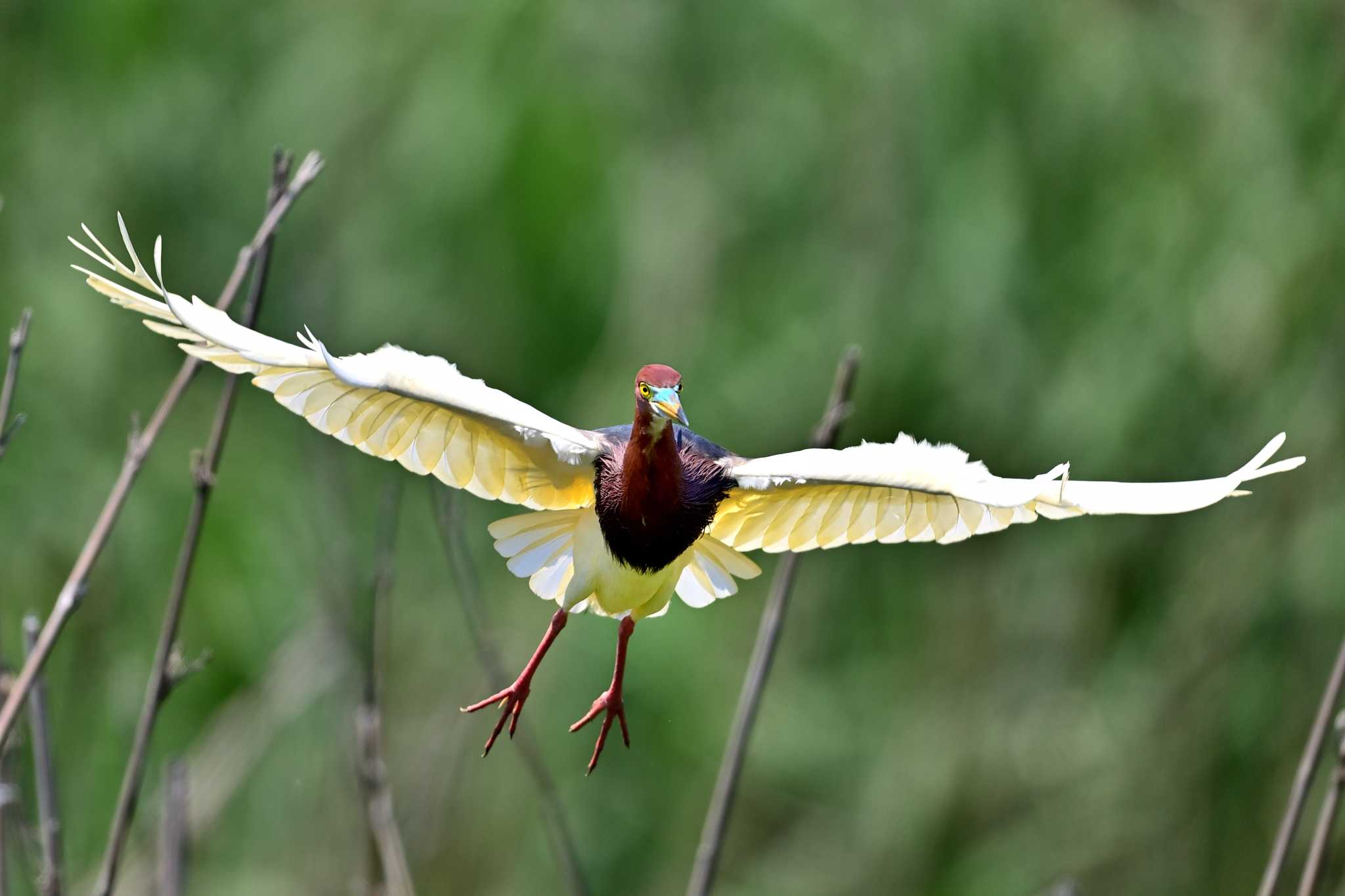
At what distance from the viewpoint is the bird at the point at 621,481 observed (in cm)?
248

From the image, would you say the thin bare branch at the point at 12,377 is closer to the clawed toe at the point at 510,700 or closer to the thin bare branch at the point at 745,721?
the clawed toe at the point at 510,700

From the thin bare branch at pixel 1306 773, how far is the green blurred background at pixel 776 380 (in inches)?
110

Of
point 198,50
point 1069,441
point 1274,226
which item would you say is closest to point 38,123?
point 198,50

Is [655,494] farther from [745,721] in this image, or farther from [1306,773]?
[1306,773]

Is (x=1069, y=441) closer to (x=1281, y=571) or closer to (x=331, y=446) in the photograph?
(x=1281, y=571)

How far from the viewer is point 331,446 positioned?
441cm

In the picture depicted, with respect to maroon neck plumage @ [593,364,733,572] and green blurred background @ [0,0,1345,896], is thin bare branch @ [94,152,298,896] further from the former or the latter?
green blurred background @ [0,0,1345,896]

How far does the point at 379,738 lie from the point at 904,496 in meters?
1.18

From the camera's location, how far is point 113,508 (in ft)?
Answer: 8.65

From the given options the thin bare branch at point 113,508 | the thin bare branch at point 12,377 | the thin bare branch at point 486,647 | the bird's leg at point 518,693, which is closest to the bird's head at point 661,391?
the bird's leg at point 518,693

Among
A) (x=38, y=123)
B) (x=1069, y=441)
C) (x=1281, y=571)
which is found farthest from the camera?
(x=38, y=123)

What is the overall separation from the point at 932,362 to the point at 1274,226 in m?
1.66

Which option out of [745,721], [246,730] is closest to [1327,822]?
[745,721]

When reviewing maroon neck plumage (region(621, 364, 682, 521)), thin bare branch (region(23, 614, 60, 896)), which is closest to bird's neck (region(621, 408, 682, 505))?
maroon neck plumage (region(621, 364, 682, 521))
